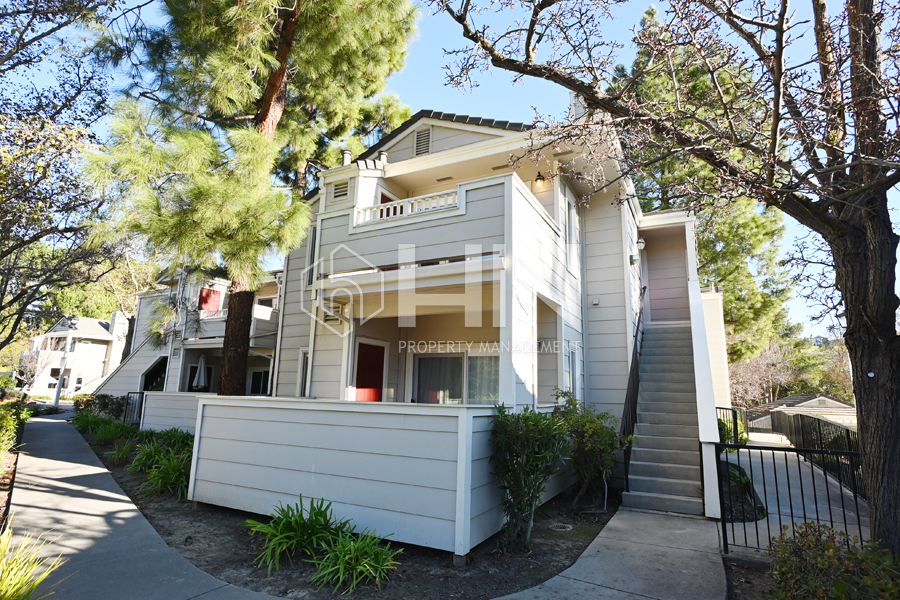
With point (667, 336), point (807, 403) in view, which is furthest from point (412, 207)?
point (807, 403)

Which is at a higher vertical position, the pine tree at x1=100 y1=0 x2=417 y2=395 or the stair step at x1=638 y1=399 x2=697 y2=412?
the pine tree at x1=100 y1=0 x2=417 y2=395

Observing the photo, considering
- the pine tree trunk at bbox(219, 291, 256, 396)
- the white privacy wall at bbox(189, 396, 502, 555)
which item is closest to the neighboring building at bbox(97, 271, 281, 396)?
the pine tree trunk at bbox(219, 291, 256, 396)

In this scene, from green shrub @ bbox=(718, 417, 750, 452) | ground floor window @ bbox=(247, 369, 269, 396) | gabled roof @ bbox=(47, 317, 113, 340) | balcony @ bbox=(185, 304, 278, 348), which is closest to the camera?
green shrub @ bbox=(718, 417, 750, 452)

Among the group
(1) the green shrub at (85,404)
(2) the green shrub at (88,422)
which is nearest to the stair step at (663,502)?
(2) the green shrub at (88,422)

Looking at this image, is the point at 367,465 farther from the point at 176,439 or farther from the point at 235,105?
the point at 235,105

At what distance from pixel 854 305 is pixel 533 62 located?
3468mm

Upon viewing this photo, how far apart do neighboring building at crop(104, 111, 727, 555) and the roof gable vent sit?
0.15 ft

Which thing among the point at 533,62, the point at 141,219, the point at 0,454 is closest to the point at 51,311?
the point at 0,454

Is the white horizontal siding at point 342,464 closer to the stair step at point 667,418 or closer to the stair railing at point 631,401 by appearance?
the stair railing at point 631,401

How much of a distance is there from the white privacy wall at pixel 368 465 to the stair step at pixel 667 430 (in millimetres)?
3832

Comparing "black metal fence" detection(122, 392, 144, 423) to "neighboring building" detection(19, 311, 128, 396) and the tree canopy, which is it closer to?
the tree canopy

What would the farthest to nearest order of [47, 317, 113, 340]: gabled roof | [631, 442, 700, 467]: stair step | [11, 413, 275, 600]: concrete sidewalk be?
[47, 317, 113, 340]: gabled roof
[631, 442, 700, 467]: stair step
[11, 413, 275, 600]: concrete sidewalk

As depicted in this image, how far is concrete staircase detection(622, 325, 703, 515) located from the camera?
6594mm

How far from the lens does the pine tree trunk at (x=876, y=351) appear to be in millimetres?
3510
